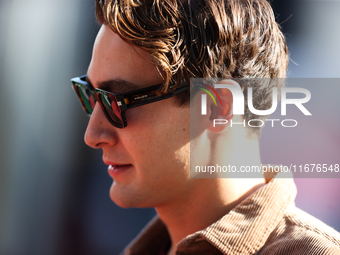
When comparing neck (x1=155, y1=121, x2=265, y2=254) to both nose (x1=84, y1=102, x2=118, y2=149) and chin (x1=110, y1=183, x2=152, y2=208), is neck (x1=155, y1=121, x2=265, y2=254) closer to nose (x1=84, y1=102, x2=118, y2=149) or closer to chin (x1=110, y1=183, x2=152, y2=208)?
chin (x1=110, y1=183, x2=152, y2=208)

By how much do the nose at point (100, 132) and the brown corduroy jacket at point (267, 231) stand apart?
24.5 inches

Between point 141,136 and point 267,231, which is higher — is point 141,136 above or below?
above

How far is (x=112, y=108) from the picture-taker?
4.93ft

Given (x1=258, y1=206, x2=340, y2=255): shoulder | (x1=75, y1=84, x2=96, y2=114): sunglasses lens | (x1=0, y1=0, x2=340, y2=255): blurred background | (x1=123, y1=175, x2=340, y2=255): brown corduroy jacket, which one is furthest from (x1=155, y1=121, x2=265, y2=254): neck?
(x1=0, y1=0, x2=340, y2=255): blurred background

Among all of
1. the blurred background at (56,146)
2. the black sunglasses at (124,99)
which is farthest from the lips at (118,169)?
the blurred background at (56,146)

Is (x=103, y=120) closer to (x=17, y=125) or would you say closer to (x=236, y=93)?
(x=236, y=93)

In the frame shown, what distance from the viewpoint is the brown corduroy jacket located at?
1.21 metres

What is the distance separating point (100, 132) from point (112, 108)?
161mm

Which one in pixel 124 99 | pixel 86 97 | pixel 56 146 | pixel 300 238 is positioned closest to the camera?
pixel 300 238

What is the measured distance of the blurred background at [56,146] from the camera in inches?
121

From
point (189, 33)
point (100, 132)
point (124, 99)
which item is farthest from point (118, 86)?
point (189, 33)

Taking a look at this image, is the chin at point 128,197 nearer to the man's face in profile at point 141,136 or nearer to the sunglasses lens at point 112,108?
the man's face in profile at point 141,136

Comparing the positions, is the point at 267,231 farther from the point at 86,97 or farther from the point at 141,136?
the point at 86,97

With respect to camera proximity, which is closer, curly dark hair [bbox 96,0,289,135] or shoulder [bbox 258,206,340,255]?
shoulder [bbox 258,206,340,255]
